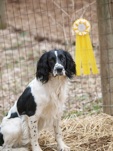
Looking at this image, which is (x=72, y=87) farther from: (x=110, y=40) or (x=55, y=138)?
(x=55, y=138)

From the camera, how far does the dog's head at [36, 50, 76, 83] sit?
3.57 m

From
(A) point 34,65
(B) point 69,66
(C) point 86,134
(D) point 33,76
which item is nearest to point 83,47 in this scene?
(B) point 69,66

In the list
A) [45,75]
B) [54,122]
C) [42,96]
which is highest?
[45,75]

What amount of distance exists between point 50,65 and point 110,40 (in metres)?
1.32

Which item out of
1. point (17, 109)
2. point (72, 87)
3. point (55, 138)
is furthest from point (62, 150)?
point (72, 87)

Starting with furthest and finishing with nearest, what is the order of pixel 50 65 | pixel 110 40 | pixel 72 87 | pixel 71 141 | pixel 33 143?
pixel 72 87 < pixel 110 40 < pixel 71 141 < pixel 33 143 < pixel 50 65

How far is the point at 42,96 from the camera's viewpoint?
373cm

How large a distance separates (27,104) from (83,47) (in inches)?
51.3

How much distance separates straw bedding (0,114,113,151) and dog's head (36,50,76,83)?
3.11ft

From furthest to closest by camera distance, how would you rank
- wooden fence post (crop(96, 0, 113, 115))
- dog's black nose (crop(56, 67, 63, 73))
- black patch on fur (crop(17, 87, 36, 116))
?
wooden fence post (crop(96, 0, 113, 115))
black patch on fur (crop(17, 87, 36, 116))
dog's black nose (crop(56, 67, 63, 73))

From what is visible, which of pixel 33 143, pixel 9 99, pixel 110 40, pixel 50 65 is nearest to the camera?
pixel 50 65

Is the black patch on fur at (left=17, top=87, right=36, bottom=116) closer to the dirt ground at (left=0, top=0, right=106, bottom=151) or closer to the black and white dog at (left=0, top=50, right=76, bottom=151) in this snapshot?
the black and white dog at (left=0, top=50, right=76, bottom=151)

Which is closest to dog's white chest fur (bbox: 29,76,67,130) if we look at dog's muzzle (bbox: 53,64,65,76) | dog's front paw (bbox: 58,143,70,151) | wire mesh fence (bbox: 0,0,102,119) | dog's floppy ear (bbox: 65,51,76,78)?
dog's floppy ear (bbox: 65,51,76,78)

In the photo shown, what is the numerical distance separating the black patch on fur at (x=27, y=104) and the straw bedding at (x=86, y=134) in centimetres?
47
